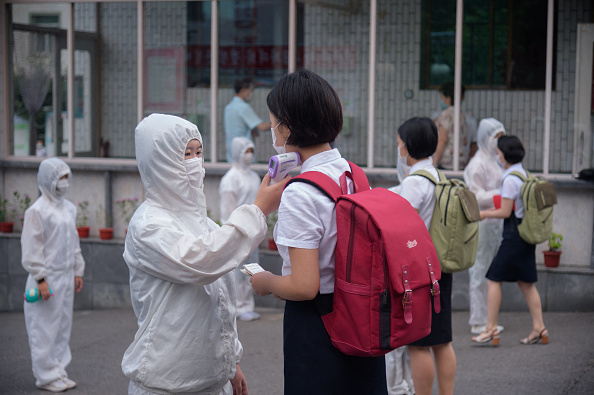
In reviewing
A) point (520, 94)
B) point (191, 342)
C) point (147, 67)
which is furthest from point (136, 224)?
point (147, 67)

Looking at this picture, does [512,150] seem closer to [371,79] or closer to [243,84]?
[371,79]

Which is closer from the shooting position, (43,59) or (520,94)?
(520,94)

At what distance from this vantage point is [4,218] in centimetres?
1078

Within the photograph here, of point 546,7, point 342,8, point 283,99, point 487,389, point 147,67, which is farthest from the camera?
point 147,67

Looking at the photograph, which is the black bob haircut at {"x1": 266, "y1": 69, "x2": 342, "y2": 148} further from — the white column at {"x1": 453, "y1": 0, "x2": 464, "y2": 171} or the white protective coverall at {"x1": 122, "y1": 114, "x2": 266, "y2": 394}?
the white column at {"x1": 453, "y1": 0, "x2": 464, "y2": 171}

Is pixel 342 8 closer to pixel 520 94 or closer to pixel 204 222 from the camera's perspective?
pixel 520 94

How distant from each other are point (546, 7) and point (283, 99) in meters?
7.17

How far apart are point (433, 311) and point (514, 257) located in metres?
2.60

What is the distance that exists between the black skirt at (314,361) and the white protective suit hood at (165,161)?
690 millimetres

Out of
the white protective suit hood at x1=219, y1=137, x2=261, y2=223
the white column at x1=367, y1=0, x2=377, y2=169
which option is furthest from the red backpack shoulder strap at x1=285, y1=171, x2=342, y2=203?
the white column at x1=367, y1=0, x2=377, y2=169

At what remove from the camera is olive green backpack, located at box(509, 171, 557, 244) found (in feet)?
21.7

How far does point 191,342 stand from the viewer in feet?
10.1

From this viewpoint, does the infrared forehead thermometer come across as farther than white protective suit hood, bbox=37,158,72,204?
No

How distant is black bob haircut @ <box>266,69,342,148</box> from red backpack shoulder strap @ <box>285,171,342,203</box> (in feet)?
0.51
